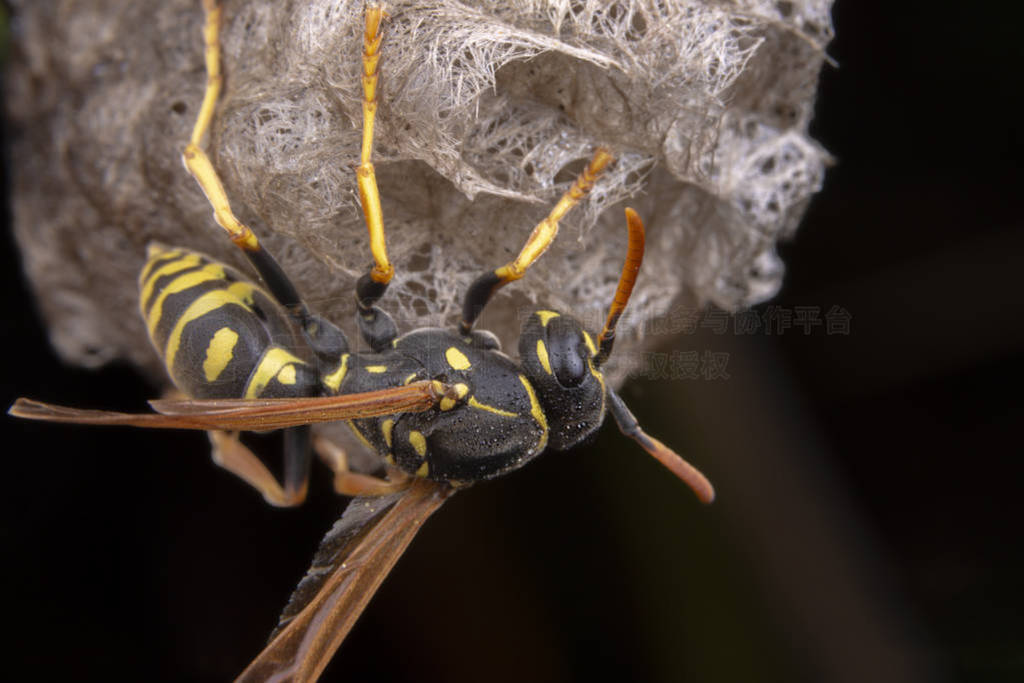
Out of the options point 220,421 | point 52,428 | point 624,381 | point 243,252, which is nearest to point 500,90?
point 243,252

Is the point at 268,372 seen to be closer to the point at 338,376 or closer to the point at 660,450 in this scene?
the point at 338,376

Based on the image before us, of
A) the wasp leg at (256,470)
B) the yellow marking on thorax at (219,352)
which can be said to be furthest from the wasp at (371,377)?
the wasp leg at (256,470)

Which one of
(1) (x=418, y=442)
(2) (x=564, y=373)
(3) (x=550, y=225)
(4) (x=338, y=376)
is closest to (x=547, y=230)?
(3) (x=550, y=225)

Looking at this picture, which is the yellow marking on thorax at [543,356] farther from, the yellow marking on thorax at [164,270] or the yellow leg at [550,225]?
the yellow marking on thorax at [164,270]

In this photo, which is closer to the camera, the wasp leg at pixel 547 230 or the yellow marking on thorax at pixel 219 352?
the wasp leg at pixel 547 230

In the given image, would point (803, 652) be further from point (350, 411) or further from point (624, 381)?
point (350, 411)

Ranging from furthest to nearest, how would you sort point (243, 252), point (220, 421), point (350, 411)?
point (243, 252) → point (350, 411) → point (220, 421)

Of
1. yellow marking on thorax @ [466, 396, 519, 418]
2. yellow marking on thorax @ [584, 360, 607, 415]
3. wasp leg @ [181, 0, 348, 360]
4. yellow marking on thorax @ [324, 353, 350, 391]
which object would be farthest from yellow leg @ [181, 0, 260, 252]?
yellow marking on thorax @ [584, 360, 607, 415]
